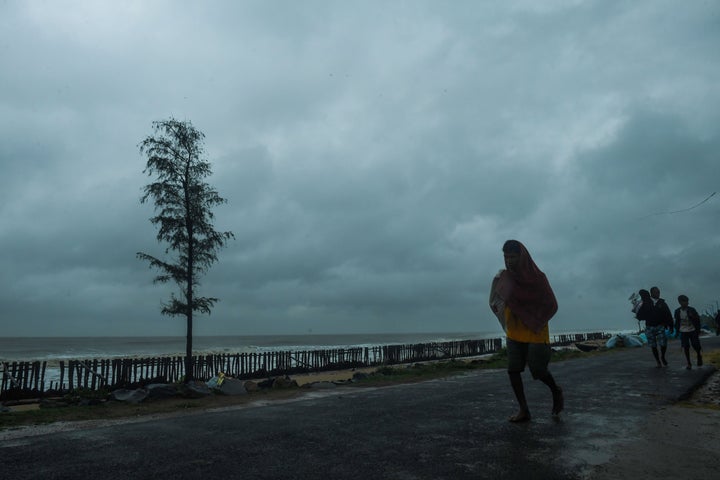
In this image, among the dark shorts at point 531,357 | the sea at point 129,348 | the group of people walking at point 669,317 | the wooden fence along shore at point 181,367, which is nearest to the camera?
the dark shorts at point 531,357

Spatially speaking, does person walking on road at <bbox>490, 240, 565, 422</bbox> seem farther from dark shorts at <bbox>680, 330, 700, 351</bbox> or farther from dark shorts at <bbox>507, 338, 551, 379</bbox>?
dark shorts at <bbox>680, 330, 700, 351</bbox>

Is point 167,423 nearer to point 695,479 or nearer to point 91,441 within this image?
point 91,441

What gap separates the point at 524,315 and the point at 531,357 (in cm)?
41

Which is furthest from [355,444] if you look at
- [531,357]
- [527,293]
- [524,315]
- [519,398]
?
[527,293]

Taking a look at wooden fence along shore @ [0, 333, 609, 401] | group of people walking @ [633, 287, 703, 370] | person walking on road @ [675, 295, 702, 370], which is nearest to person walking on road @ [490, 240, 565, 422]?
group of people walking @ [633, 287, 703, 370]

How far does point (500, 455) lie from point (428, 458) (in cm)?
52

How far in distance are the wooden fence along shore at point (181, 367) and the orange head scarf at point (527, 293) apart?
14035mm

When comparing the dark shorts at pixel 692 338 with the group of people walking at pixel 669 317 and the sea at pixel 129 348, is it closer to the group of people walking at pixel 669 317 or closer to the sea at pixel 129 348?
the group of people walking at pixel 669 317

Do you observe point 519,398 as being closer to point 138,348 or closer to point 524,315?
point 524,315

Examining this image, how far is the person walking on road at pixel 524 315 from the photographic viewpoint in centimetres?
448

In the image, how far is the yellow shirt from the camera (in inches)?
176

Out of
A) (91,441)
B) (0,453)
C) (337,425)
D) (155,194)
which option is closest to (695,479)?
(337,425)

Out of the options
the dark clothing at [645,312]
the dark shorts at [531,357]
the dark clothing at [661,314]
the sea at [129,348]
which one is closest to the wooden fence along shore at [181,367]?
the sea at [129,348]

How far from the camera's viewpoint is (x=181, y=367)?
1883cm
